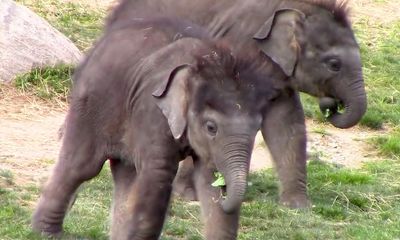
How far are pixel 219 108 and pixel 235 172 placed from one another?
1.31 ft

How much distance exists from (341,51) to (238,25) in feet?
2.89

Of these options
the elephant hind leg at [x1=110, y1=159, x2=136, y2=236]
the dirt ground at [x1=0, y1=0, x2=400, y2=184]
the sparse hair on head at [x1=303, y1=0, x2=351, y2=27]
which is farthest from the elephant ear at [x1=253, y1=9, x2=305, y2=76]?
the elephant hind leg at [x1=110, y1=159, x2=136, y2=236]

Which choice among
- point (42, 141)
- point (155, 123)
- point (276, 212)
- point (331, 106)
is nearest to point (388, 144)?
point (331, 106)

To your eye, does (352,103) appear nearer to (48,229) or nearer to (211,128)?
(211,128)

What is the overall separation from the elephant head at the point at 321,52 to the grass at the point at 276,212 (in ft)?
2.29

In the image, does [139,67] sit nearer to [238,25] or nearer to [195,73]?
[195,73]

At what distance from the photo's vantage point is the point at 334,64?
30.2 feet

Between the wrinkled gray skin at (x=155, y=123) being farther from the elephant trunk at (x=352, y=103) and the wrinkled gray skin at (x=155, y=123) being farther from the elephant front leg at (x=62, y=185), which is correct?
the elephant trunk at (x=352, y=103)

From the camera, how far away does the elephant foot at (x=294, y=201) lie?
927 cm

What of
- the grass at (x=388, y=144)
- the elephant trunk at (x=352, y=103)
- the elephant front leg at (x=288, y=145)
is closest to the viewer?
the elephant trunk at (x=352, y=103)

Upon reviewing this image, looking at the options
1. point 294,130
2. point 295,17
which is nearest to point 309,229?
point 294,130

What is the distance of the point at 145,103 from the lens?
7.31 m

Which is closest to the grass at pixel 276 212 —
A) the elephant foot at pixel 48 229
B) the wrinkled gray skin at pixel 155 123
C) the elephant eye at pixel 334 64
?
the elephant foot at pixel 48 229

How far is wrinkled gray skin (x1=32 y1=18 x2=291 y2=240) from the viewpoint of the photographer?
684 cm
